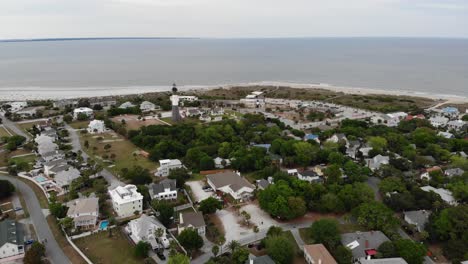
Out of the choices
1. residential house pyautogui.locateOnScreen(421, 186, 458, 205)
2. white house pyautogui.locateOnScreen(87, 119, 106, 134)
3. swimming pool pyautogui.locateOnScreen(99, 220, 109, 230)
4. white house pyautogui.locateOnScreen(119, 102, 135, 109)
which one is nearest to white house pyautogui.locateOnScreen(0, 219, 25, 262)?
swimming pool pyautogui.locateOnScreen(99, 220, 109, 230)

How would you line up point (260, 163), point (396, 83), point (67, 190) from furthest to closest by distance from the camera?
1. point (396, 83)
2. point (260, 163)
3. point (67, 190)

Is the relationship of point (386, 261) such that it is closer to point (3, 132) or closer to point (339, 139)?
point (339, 139)

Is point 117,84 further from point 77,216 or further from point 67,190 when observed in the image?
point 77,216

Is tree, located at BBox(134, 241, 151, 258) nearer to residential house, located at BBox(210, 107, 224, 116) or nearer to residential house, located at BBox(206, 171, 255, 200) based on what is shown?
residential house, located at BBox(206, 171, 255, 200)

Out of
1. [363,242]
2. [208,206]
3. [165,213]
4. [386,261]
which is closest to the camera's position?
[386,261]

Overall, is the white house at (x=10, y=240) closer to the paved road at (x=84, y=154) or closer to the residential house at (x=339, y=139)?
the paved road at (x=84, y=154)

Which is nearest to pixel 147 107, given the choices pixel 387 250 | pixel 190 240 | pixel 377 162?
pixel 377 162

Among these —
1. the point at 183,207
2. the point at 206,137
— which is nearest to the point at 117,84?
the point at 206,137
